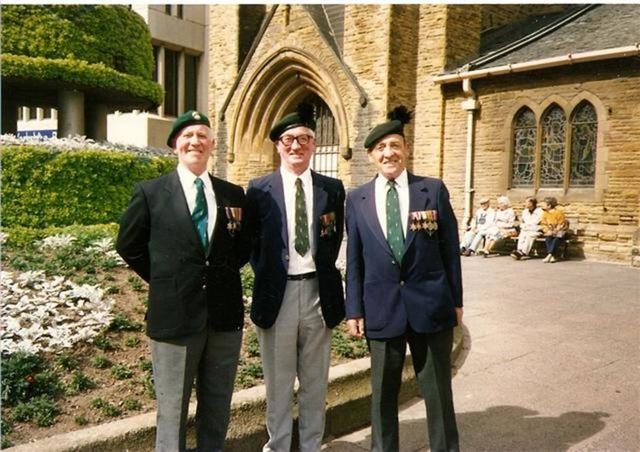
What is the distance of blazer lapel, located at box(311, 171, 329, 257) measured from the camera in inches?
124

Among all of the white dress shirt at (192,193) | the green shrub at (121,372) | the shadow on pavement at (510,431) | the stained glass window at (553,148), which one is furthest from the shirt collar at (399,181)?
the stained glass window at (553,148)

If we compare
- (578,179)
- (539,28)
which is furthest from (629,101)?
(539,28)

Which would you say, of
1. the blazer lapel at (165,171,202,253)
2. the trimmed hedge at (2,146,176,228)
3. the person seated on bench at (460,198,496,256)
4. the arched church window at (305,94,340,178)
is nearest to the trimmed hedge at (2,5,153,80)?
the trimmed hedge at (2,146,176,228)

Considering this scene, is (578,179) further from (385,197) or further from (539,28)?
(385,197)

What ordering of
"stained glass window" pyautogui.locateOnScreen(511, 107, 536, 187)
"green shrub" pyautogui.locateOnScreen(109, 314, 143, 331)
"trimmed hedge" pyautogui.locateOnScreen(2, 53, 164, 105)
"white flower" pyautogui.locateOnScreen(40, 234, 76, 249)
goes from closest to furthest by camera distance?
"green shrub" pyautogui.locateOnScreen(109, 314, 143, 331), "white flower" pyautogui.locateOnScreen(40, 234, 76, 249), "trimmed hedge" pyautogui.locateOnScreen(2, 53, 164, 105), "stained glass window" pyautogui.locateOnScreen(511, 107, 536, 187)

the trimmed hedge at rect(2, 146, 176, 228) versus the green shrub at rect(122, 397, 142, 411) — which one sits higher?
the trimmed hedge at rect(2, 146, 176, 228)

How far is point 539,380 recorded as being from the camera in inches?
180

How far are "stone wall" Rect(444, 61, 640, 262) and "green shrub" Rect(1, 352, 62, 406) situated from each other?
10.7 m

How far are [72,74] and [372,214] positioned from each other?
18.3 feet

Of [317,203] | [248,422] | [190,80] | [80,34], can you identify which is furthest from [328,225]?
[190,80]

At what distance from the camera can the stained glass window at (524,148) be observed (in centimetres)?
1333

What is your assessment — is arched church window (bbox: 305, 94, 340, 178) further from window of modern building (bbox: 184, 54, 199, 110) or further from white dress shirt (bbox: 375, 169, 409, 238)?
white dress shirt (bbox: 375, 169, 409, 238)

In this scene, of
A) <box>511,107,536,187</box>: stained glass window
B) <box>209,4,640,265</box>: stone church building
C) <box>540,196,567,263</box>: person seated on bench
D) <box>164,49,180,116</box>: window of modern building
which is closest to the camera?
<box>540,196,567,263</box>: person seated on bench

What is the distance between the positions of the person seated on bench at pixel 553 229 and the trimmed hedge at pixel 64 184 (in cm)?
790
